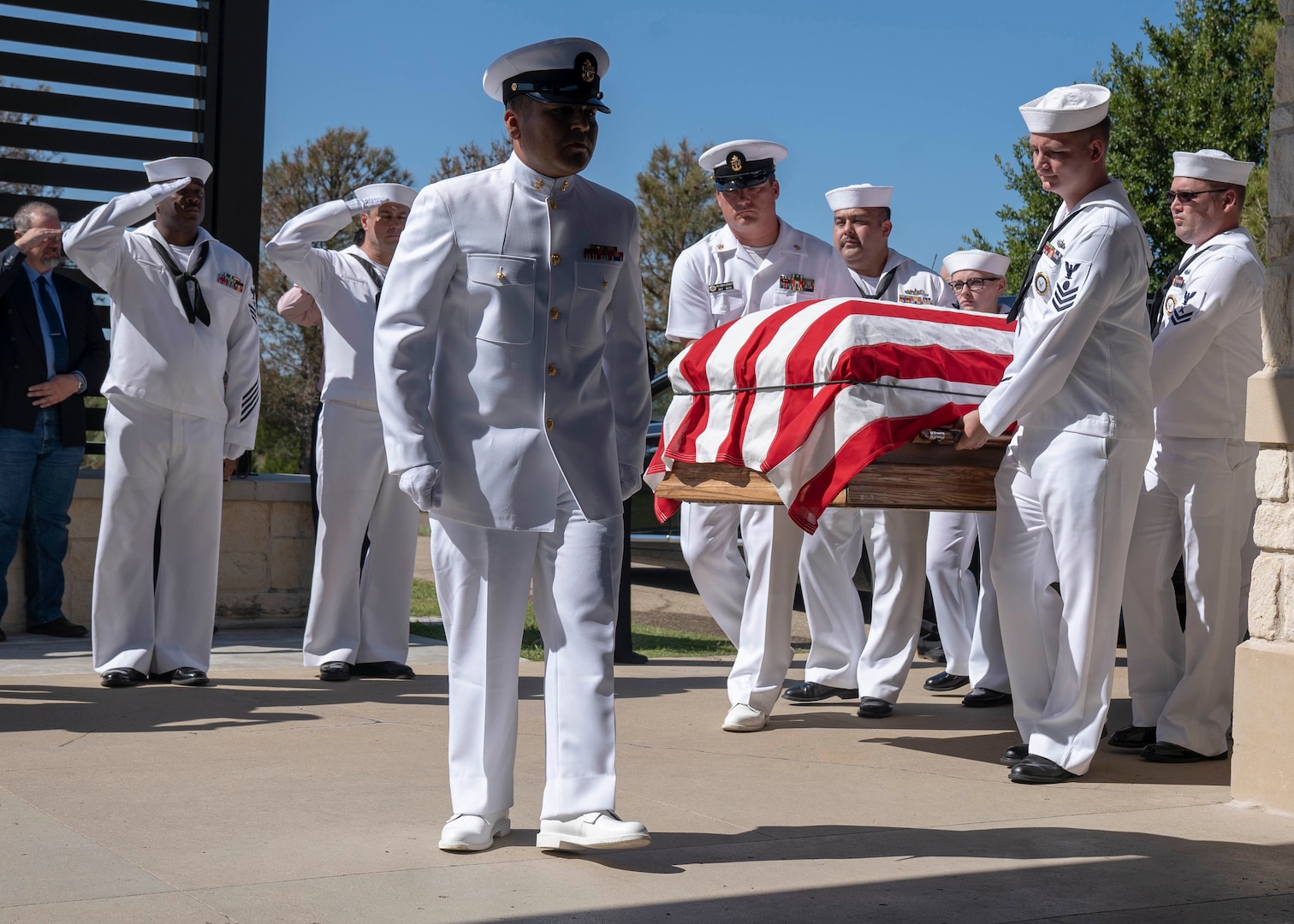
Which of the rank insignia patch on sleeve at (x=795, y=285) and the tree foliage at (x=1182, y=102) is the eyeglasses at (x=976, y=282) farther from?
the tree foliage at (x=1182, y=102)

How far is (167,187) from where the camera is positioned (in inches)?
267

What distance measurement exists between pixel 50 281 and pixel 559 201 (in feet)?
18.1

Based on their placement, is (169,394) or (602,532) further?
(169,394)

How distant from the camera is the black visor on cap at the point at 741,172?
21.5 feet

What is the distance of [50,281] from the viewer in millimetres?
8523

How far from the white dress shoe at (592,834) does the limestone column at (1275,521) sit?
2034mm

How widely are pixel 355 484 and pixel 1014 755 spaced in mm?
3491

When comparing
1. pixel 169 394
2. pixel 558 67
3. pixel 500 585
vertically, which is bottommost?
pixel 500 585

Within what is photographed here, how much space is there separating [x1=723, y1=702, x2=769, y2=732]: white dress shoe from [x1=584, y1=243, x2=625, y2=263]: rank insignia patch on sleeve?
2.46 m

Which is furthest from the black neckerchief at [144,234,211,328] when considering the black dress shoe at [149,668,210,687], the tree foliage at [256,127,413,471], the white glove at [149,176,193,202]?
the tree foliage at [256,127,413,471]

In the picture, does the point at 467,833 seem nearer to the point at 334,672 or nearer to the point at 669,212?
the point at 334,672

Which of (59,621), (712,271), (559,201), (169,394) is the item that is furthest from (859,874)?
(59,621)

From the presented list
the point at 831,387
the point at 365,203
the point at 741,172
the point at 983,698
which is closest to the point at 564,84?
the point at 831,387

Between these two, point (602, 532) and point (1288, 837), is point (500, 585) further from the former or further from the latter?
point (1288, 837)
